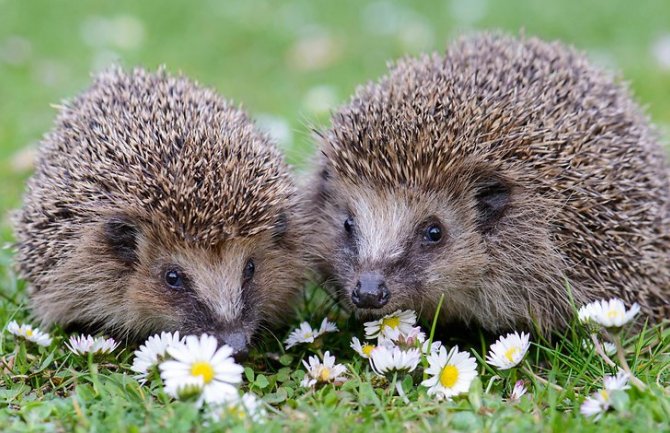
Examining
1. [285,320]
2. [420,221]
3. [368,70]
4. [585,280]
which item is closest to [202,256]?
[285,320]

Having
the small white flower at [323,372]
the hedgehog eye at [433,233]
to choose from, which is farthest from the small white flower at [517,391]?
the hedgehog eye at [433,233]

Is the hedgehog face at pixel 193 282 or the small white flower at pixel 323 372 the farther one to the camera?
the hedgehog face at pixel 193 282

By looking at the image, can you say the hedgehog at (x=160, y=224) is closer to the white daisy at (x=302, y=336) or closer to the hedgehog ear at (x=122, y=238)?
the hedgehog ear at (x=122, y=238)

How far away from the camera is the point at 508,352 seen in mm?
2857

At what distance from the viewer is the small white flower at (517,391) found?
8.93ft

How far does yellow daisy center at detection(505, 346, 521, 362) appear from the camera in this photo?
2.84 m

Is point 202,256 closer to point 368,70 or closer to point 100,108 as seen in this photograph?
point 100,108

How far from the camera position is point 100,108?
3.39 meters

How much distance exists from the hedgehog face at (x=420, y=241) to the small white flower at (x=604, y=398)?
70 centimetres

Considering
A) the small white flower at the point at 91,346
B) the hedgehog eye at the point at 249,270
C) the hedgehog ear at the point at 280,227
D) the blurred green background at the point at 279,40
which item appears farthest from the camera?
the blurred green background at the point at 279,40

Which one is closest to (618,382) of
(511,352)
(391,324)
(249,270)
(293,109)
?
(511,352)

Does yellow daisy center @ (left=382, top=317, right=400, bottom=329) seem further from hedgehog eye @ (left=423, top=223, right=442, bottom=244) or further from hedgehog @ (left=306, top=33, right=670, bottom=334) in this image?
hedgehog eye @ (left=423, top=223, right=442, bottom=244)

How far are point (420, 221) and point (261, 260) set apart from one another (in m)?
0.58

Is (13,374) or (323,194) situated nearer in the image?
(13,374)
